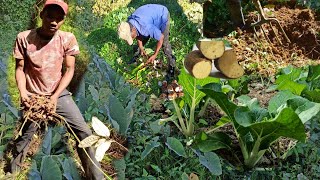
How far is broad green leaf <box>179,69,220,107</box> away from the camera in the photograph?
2.13 metres

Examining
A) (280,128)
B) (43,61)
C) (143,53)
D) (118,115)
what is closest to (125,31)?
(143,53)

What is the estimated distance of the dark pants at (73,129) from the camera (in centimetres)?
170

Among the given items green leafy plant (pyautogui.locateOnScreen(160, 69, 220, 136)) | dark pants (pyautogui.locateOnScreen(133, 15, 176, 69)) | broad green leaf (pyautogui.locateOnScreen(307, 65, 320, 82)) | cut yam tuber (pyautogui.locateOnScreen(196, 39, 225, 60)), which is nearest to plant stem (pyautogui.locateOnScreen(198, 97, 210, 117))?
green leafy plant (pyautogui.locateOnScreen(160, 69, 220, 136))

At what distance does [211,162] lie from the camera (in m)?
1.93

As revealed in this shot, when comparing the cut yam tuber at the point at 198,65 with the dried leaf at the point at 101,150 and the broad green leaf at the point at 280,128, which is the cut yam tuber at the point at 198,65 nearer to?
the dried leaf at the point at 101,150

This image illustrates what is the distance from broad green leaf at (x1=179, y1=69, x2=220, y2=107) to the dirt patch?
102 centimetres

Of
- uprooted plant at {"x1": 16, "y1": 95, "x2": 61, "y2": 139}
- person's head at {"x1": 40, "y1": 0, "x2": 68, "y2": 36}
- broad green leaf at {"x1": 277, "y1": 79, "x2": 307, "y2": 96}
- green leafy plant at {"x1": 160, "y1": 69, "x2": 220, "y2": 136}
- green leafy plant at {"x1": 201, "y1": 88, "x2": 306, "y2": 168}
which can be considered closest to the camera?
person's head at {"x1": 40, "y1": 0, "x2": 68, "y2": 36}

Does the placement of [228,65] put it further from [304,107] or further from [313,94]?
[313,94]

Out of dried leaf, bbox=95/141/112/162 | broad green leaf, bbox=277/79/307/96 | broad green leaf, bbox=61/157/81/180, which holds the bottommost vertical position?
broad green leaf, bbox=277/79/307/96

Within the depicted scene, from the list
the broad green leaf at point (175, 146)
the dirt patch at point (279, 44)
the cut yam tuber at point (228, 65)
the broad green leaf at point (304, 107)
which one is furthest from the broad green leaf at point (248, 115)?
the dirt patch at point (279, 44)

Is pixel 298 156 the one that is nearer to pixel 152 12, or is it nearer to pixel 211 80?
pixel 211 80

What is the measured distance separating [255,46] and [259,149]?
1.44 m

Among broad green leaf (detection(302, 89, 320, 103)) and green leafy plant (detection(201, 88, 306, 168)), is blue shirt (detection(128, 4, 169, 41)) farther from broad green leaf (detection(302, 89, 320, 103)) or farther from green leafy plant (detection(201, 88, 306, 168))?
broad green leaf (detection(302, 89, 320, 103))

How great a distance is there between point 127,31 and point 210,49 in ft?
2.59
